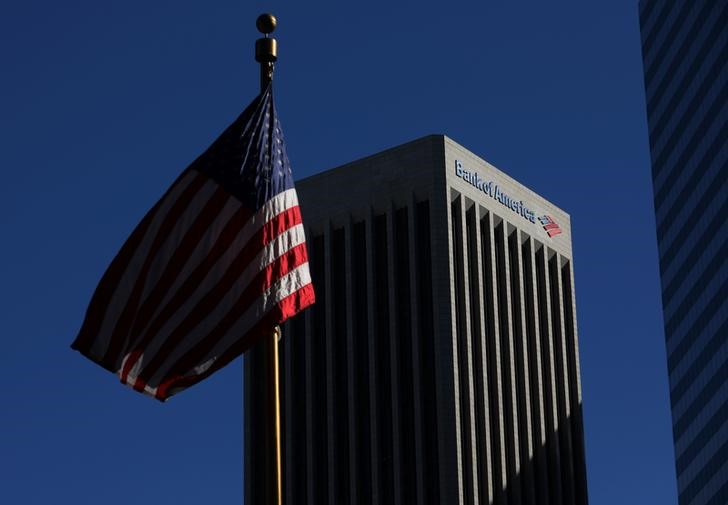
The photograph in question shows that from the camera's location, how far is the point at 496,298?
180000 millimetres

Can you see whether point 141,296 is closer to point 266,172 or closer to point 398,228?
point 266,172

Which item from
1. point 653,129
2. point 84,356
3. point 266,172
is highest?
point 653,129

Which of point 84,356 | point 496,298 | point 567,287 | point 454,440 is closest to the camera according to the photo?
point 84,356

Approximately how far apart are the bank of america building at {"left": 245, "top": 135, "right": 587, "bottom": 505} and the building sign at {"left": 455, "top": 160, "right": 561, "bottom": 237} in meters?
0.24

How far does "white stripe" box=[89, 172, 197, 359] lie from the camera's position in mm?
35812

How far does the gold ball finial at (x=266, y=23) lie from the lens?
3506 cm

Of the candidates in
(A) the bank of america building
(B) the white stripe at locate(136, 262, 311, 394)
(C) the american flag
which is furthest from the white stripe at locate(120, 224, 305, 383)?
(A) the bank of america building

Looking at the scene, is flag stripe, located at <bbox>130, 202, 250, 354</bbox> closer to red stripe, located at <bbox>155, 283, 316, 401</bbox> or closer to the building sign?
red stripe, located at <bbox>155, 283, 316, 401</bbox>

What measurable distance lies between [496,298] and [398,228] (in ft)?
40.7

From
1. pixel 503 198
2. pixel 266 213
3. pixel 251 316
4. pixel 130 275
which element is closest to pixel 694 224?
pixel 503 198

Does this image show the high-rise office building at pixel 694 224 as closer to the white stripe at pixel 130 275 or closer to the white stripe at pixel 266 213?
the white stripe at pixel 266 213

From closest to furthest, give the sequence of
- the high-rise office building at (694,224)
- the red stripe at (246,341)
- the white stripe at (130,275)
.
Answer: the red stripe at (246,341), the white stripe at (130,275), the high-rise office building at (694,224)

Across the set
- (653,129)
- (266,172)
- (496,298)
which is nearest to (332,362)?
(496,298)

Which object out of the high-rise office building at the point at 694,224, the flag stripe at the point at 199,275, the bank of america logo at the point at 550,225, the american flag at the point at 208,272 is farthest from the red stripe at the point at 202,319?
the bank of america logo at the point at 550,225
